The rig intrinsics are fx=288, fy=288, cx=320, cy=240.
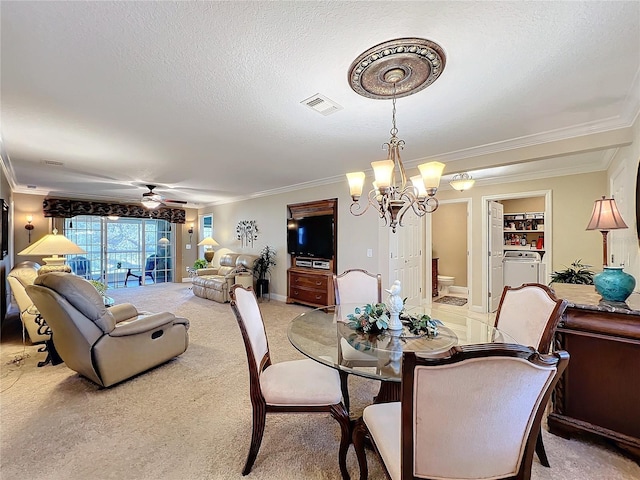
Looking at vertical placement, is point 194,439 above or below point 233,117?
below

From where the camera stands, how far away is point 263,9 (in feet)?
4.53

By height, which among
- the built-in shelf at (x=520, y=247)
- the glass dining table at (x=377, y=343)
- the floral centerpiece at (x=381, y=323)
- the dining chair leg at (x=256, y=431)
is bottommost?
the dining chair leg at (x=256, y=431)

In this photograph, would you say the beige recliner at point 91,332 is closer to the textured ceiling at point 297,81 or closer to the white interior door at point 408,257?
the textured ceiling at point 297,81

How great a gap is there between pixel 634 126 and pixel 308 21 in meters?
2.90

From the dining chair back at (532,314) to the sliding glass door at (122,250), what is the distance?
29.4 feet

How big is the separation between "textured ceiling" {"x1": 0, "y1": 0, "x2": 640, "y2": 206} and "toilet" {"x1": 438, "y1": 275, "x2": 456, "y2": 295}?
3820 mm

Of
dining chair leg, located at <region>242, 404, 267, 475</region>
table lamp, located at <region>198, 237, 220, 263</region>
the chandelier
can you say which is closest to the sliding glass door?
table lamp, located at <region>198, 237, 220, 263</region>

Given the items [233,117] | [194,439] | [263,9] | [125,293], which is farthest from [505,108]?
[125,293]

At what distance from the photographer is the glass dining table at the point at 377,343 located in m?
1.56

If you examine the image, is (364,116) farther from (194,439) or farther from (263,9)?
(194,439)

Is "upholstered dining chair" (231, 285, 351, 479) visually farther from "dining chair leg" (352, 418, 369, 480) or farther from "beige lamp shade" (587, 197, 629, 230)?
"beige lamp shade" (587, 197, 629, 230)

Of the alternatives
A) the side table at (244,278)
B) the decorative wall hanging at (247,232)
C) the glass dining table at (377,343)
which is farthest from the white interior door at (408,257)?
the decorative wall hanging at (247,232)

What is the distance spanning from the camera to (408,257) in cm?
501

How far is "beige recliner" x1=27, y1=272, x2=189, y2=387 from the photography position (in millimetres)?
2287
